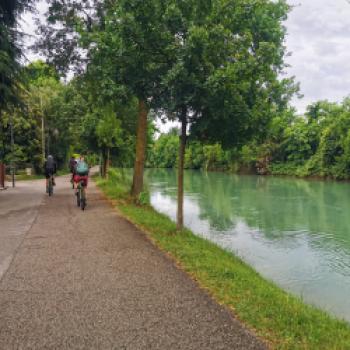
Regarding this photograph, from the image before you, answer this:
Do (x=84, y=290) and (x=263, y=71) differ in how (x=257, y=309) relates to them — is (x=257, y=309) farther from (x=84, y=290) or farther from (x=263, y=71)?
(x=263, y=71)

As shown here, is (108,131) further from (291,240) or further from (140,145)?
(291,240)

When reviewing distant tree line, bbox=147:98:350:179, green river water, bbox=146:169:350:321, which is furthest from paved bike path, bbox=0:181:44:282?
distant tree line, bbox=147:98:350:179

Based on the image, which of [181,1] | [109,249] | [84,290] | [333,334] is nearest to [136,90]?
[181,1]

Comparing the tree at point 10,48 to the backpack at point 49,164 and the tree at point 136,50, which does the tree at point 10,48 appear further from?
the tree at point 136,50

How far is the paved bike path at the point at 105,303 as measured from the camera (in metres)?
4.16

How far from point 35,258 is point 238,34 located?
661 centimetres

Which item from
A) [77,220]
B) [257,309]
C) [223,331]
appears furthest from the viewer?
[77,220]

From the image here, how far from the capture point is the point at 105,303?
204 inches

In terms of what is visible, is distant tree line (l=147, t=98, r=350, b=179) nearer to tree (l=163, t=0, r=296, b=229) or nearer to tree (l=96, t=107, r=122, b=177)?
tree (l=96, t=107, r=122, b=177)

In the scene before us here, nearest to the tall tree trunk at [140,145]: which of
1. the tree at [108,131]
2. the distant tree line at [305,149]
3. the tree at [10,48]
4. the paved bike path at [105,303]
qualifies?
the tree at [108,131]

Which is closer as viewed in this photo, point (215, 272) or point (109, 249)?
point (215, 272)

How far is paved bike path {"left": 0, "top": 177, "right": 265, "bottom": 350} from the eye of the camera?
4.16 m

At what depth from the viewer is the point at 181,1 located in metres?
9.25

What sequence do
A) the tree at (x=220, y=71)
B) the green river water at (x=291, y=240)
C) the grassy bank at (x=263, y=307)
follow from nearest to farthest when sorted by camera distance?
the grassy bank at (x=263, y=307) < the tree at (x=220, y=71) < the green river water at (x=291, y=240)
